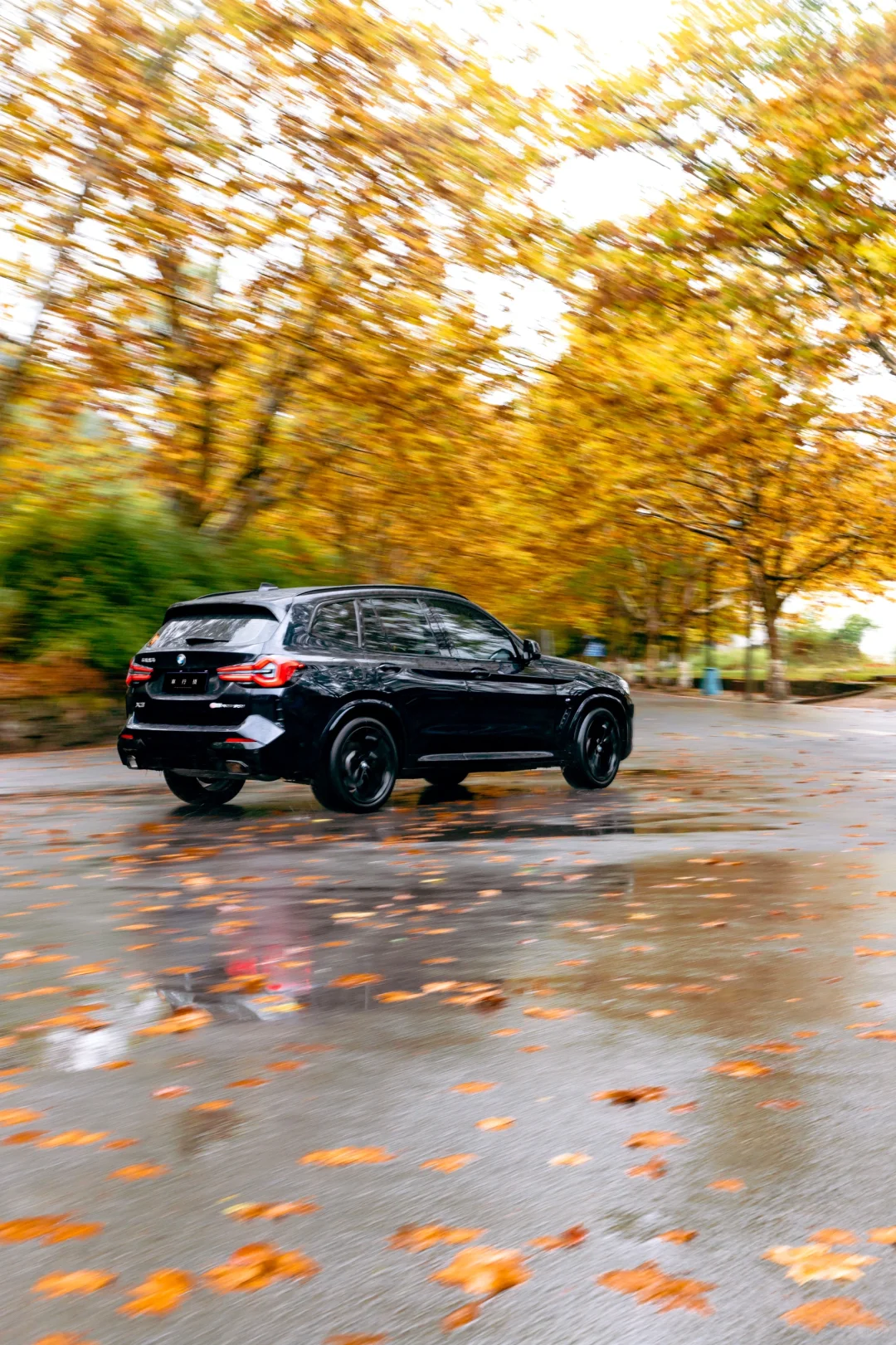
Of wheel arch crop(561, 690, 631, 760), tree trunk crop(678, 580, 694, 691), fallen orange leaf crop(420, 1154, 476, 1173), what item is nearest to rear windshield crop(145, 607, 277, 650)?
wheel arch crop(561, 690, 631, 760)

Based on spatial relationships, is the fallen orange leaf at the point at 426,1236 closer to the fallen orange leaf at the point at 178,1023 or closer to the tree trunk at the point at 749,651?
the fallen orange leaf at the point at 178,1023

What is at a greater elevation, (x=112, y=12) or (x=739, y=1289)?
(x=112, y=12)

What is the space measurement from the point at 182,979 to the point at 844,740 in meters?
19.1

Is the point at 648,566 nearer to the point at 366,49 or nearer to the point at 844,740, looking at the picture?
the point at 844,740

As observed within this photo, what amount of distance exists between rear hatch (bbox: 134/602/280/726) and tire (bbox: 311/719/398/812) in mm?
837

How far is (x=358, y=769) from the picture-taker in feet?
42.6

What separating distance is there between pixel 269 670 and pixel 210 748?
Answer: 0.77m

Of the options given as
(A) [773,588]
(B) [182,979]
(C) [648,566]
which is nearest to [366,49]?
(B) [182,979]

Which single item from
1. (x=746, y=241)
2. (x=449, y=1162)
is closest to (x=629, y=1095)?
(x=449, y=1162)

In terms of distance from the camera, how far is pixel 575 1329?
3.30 meters

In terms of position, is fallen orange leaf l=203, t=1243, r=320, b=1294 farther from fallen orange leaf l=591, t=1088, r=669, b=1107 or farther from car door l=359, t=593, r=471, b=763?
car door l=359, t=593, r=471, b=763

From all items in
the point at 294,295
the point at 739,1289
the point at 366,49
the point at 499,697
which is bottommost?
the point at 739,1289

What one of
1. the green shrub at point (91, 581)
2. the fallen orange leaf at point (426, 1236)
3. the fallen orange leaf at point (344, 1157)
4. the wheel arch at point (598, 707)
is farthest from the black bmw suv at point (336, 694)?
the fallen orange leaf at point (426, 1236)

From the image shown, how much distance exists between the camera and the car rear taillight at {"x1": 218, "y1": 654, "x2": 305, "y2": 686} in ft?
40.7
